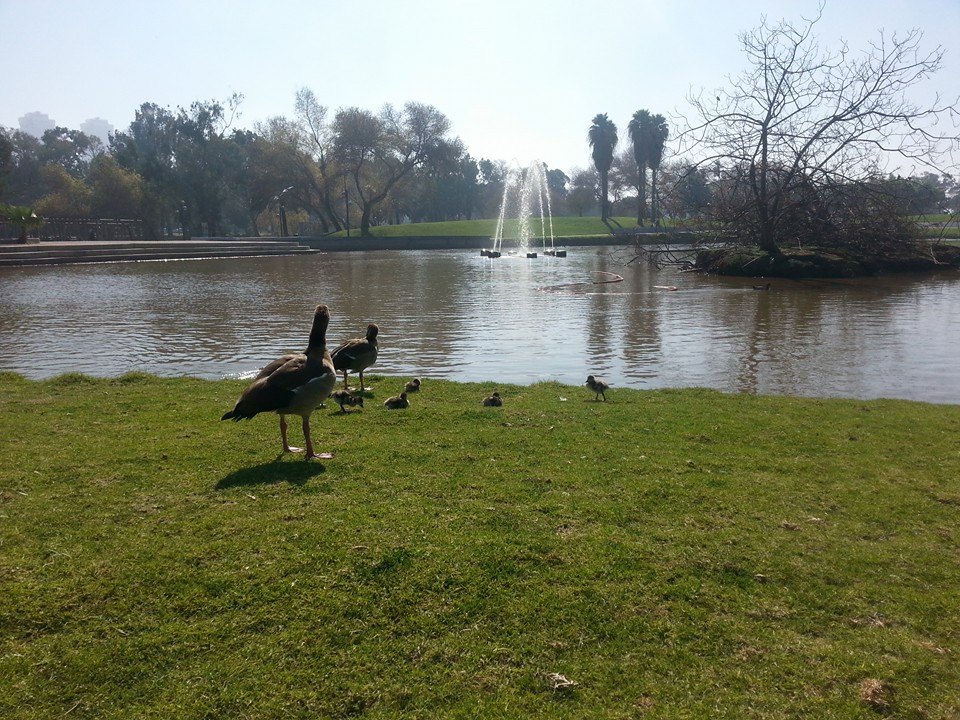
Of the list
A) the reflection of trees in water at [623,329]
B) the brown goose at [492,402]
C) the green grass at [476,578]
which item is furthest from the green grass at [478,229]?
the green grass at [476,578]

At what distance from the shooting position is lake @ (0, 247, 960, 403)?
1366cm

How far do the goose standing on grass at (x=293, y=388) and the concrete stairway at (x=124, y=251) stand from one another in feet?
165

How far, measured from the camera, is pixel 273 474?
6273 mm

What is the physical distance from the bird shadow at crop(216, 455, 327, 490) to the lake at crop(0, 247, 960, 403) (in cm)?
681

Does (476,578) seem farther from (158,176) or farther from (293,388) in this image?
(158,176)

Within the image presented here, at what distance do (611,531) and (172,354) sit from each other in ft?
45.0

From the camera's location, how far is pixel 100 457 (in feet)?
22.1

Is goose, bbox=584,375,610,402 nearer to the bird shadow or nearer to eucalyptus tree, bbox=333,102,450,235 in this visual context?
the bird shadow

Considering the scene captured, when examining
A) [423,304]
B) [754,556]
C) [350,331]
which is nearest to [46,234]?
[423,304]

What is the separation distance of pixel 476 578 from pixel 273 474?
274 centimetres

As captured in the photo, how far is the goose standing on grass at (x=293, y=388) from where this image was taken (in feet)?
20.8

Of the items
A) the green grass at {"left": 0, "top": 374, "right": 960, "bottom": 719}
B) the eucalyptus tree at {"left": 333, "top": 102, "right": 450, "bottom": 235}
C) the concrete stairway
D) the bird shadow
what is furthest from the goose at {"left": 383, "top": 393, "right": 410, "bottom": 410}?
the eucalyptus tree at {"left": 333, "top": 102, "right": 450, "bottom": 235}

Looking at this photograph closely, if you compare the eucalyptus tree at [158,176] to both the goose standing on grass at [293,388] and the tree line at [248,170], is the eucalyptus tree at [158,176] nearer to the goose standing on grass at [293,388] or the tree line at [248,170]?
the tree line at [248,170]

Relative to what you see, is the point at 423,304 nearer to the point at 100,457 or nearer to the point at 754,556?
the point at 100,457
